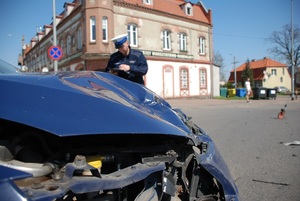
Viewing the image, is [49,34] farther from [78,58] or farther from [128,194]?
[128,194]

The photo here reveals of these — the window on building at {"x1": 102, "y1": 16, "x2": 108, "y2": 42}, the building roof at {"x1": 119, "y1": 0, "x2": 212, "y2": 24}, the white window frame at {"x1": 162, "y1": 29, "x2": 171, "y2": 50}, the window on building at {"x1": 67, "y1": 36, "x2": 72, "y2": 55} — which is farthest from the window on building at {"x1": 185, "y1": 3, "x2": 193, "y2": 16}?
the window on building at {"x1": 67, "y1": 36, "x2": 72, "y2": 55}

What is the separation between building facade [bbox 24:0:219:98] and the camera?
78.1 ft

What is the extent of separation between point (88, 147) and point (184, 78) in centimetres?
2860

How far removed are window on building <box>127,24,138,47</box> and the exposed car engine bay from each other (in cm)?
2410

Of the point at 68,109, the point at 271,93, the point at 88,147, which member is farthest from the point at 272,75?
the point at 68,109

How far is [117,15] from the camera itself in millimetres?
24500

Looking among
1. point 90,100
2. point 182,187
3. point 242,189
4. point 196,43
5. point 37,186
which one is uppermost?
point 196,43

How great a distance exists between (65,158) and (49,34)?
39.6 metres

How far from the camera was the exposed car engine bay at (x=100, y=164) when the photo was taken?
1544 mm

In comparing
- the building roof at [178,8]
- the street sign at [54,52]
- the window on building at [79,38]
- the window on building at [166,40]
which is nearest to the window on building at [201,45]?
the building roof at [178,8]

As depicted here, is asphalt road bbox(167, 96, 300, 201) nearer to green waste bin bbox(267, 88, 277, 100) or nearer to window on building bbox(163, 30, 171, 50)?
green waste bin bbox(267, 88, 277, 100)

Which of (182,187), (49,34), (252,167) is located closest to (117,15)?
(49,34)

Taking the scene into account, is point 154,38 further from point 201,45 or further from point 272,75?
point 272,75

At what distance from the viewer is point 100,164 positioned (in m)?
1.80
